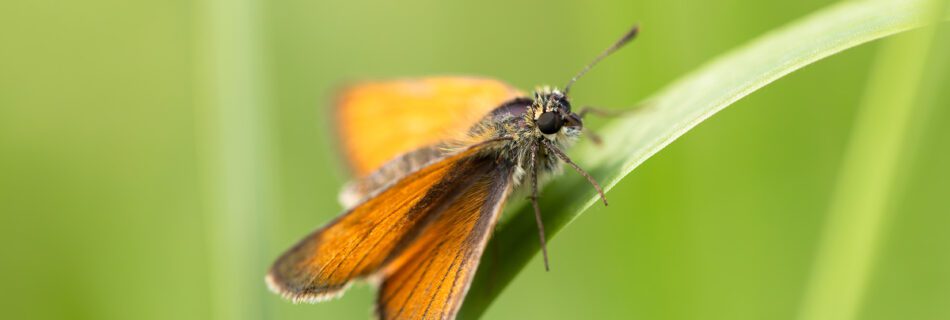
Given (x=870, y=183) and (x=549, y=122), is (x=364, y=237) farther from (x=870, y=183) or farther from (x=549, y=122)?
(x=870, y=183)

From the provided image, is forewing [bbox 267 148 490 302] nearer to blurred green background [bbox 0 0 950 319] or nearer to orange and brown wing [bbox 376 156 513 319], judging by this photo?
orange and brown wing [bbox 376 156 513 319]

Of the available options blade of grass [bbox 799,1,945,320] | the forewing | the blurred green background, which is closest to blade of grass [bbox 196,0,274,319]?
the blurred green background

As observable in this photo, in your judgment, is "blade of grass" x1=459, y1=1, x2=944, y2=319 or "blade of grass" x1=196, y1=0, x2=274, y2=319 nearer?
"blade of grass" x1=459, y1=1, x2=944, y2=319

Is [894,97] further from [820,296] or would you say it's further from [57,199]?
[57,199]

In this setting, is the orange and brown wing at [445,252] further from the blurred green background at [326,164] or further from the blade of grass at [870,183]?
the blade of grass at [870,183]

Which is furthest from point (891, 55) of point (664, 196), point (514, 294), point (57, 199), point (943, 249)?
point (57, 199)
